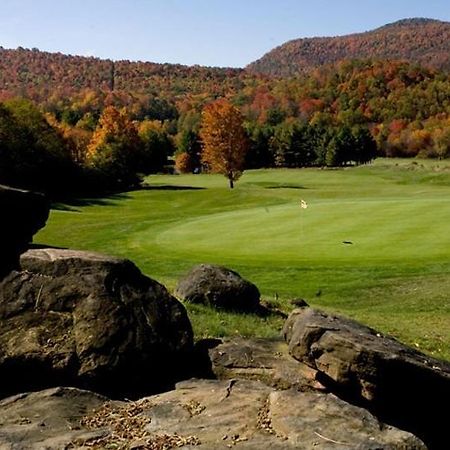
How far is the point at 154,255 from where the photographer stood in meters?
28.1

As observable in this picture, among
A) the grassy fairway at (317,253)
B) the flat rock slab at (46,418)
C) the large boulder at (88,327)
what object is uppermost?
the large boulder at (88,327)

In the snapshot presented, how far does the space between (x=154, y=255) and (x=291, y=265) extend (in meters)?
6.89

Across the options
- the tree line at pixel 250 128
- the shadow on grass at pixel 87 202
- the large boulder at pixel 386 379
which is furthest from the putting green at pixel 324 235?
the tree line at pixel 250 128

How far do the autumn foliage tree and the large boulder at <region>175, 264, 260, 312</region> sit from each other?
2333 inches

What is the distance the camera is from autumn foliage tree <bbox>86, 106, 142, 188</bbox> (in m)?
73.9

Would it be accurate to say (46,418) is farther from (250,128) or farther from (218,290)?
(250,128)

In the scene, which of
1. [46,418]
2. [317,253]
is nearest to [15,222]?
[46,418]

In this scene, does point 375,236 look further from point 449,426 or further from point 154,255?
point 449,426

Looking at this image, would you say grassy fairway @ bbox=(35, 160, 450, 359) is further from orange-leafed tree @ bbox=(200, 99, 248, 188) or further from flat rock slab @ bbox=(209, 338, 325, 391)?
orange-leafed tree @ bbox=(200, 99, 248, 188)

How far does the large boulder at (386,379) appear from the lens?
7.73m

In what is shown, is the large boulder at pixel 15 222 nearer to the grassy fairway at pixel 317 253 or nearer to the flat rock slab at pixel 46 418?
the flat rock slab at pixel 46 418

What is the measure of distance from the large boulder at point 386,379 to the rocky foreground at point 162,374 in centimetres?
1

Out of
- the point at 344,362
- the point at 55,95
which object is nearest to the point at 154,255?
the point at 344,362

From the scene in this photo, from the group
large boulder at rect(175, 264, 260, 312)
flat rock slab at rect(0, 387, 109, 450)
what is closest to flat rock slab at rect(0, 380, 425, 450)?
flat rock slab at rect(0, 387, 109, 450)
